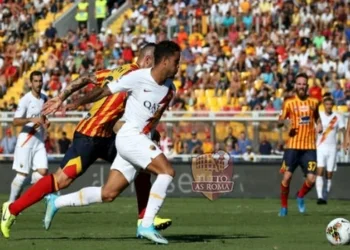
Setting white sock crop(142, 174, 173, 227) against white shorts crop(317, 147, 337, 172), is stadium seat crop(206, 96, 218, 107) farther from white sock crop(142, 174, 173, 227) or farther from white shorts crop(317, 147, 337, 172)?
white sock crop(142, 174, 173, 227)

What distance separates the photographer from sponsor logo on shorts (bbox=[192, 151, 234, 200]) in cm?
1973

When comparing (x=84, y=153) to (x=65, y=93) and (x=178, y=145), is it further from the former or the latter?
(x=178, y=145)

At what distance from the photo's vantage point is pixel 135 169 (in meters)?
15.5

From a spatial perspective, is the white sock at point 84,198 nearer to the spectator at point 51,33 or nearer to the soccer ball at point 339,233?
the soccer ball at point 339,233

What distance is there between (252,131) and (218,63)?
6.28m

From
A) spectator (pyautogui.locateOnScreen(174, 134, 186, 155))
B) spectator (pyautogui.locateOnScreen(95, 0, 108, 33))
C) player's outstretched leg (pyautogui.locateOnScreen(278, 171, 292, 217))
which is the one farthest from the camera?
spectator (pyautogui.locateOnScreen(95, 0, 108, 33))

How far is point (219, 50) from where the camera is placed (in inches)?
1478

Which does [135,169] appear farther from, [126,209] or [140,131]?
[126,209]

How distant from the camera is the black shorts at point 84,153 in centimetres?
1603

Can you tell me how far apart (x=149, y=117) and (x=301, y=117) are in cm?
834

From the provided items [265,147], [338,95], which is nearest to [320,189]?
[265,147]

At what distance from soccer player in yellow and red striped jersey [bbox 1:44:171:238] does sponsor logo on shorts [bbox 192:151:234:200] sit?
3025 mm

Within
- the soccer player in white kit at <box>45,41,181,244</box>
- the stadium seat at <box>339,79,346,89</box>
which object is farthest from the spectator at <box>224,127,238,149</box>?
the soccer player in white kit at <box>45,41,181,244</box>

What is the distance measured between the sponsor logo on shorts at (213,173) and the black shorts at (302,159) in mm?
1883
